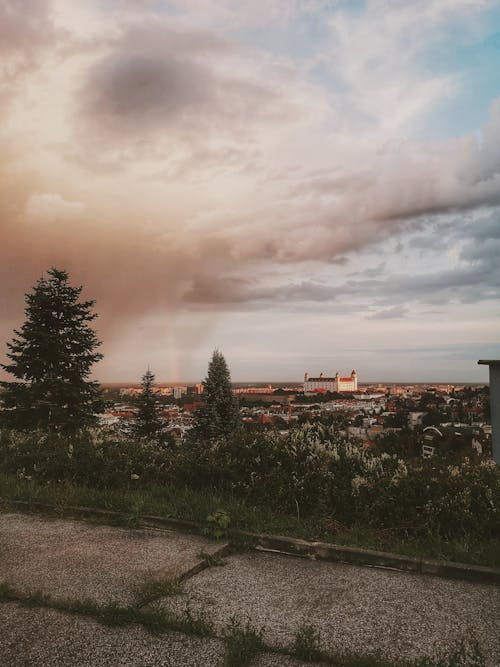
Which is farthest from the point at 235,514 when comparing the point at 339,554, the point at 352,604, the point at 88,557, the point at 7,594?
the point at 7,594

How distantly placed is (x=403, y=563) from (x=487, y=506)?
4.46 feet

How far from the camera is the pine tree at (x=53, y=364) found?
74.1 feet

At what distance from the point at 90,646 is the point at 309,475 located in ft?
10.6

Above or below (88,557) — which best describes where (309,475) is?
above

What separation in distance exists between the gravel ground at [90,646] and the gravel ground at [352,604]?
1.11 feet

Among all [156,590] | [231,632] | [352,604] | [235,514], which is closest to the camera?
[231,632]

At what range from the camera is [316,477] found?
5590mm

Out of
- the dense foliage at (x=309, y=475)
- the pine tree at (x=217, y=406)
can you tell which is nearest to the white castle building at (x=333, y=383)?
the pine tree at (x=217, y=406)

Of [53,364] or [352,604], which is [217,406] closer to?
[53,364]

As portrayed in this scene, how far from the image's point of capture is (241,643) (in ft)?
9.34

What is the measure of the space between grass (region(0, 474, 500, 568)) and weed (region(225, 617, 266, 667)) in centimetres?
153

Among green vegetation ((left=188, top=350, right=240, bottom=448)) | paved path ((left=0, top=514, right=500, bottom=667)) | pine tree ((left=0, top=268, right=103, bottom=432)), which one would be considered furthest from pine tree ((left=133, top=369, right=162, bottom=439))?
paved path ((left=0, top=514, right=500, bottom=667))

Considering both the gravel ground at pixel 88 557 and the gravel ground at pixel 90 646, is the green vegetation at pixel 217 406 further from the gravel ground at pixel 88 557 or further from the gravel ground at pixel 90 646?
the gravel ground at pixel 90 646

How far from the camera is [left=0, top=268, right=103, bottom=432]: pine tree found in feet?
74.1
